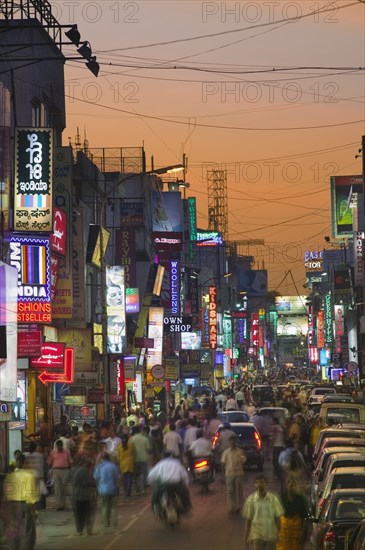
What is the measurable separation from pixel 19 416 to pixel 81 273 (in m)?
9.74

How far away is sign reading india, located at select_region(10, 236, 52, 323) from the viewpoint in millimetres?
35469

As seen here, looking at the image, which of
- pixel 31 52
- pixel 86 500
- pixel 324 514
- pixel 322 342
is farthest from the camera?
pixel 322 342

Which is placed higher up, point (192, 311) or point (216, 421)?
point (192, 311)

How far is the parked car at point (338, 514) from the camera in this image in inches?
616

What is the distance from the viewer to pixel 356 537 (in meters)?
13.8

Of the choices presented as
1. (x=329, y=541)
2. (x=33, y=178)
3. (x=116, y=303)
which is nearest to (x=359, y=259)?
(x=116, y=303)

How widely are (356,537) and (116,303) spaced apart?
43138 mm

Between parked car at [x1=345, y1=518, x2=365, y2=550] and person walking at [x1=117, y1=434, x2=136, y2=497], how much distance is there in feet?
51.8

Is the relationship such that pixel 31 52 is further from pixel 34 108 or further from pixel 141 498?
pixel 141 498

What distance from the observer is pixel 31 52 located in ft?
Answer: 143

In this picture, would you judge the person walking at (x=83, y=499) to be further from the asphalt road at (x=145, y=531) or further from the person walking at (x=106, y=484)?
the person walking at (x=106, y=484)

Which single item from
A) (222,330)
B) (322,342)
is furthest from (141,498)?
(322,342)

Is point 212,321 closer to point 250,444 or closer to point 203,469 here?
point 250,444

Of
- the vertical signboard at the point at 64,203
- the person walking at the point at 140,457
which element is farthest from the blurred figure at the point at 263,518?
the vertical signboard at the point at 64,203
